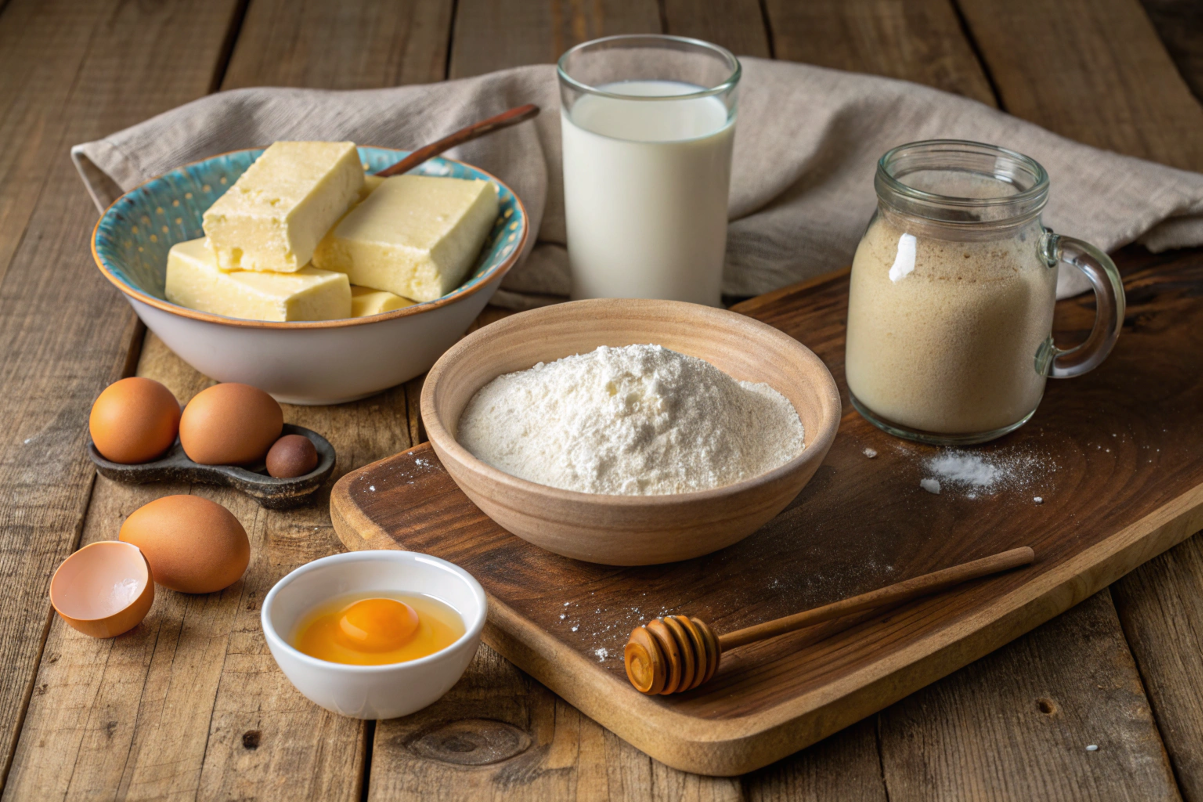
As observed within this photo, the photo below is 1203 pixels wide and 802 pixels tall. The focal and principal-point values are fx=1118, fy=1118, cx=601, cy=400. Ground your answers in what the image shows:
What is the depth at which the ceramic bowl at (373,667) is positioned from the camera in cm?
87

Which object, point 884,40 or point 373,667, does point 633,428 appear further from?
point 884,40

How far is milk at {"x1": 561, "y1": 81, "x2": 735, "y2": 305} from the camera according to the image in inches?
56.5

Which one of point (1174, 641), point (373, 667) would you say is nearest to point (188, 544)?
point (373, 667)

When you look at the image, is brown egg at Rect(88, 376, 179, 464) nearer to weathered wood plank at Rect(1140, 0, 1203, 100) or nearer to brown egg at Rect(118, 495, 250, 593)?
brown egg at Rect(118, 495, 250, 593)

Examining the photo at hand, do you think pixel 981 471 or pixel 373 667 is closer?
pixel 373 667

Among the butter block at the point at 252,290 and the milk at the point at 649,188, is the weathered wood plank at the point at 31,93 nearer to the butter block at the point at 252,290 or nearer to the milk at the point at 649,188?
the butter block at the point at 252,290

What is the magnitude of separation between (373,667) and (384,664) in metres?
0.05

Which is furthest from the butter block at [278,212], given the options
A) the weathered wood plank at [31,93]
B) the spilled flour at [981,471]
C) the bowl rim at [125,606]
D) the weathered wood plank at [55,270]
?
the spilled flour at [981,471]

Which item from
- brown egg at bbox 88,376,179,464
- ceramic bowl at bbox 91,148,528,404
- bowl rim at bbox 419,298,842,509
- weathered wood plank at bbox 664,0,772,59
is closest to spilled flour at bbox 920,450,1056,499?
bowl rim at bbox 419,298,842,509

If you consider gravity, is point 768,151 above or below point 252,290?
below

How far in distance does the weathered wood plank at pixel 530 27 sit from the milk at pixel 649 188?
0.79m

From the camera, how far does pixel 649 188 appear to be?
1.45m

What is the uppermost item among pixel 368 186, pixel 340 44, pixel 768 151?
pixel 368 186

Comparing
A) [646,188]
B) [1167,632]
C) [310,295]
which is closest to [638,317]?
[646,188]
